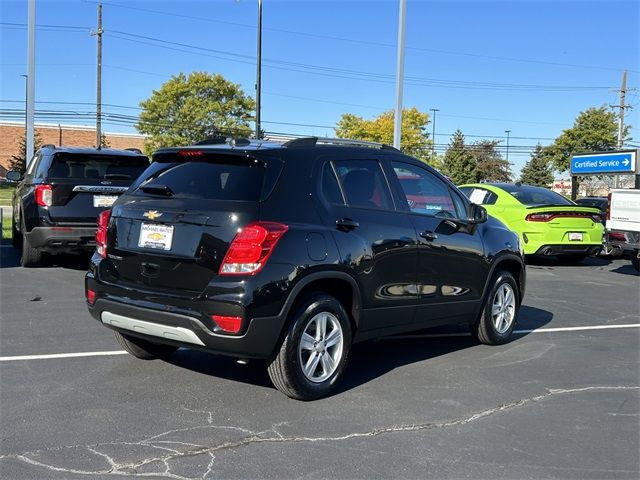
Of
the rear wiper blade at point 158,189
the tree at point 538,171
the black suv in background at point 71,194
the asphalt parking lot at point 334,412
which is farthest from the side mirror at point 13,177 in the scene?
the tree at point 538,171

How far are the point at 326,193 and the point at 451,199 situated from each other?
173 cm

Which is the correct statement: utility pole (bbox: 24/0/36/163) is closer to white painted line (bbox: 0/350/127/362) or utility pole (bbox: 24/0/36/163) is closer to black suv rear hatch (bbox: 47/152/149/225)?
black suv rear hatch (bbox: 47/152/149/225)

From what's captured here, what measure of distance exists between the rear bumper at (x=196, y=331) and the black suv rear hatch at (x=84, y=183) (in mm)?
5479

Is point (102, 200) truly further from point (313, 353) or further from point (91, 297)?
point (313, 353)

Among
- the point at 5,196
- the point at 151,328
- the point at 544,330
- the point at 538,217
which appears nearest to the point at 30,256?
the point at 151,328

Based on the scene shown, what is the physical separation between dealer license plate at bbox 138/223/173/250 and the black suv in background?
534 cm

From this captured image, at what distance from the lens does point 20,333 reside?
6.24 m

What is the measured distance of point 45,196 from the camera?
945 cm

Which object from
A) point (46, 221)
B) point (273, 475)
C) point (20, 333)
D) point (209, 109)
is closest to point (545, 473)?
point (273, 475)

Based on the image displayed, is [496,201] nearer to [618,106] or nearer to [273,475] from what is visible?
[273,475]

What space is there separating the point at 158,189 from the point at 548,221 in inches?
399

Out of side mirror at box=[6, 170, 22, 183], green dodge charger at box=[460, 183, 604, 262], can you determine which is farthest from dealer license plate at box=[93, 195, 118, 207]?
green dodge charger at box=[460, 183, 604, 262]

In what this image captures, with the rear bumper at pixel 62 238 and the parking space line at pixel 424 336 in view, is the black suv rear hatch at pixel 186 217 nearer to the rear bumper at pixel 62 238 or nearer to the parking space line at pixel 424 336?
the parking space line at pixel 424 336

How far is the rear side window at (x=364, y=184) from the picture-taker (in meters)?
4.96
